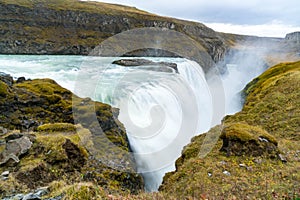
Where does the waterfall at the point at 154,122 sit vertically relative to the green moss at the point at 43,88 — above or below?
below

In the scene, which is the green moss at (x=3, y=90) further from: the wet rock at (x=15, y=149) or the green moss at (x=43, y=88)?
the wet rock at (x=15, y=149)

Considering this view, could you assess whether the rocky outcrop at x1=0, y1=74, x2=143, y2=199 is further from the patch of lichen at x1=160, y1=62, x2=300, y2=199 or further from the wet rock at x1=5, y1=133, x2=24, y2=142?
the patch of lichen at x1=160, y1=62, x2=300, y2=199

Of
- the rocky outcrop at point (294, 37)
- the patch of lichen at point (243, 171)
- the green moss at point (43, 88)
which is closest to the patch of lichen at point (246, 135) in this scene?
the patch of lichen at point (243, 171)

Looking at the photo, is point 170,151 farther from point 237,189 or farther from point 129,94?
point 237,189

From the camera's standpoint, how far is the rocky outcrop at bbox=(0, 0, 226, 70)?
86062mm

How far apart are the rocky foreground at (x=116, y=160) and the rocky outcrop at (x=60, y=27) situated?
7264 cm

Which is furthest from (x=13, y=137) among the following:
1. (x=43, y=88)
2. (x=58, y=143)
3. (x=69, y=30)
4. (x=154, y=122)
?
(x=69, y=30)

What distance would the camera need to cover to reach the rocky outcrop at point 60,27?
282ft

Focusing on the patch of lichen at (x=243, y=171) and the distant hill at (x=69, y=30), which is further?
the distant hill at (x=69, y=30)

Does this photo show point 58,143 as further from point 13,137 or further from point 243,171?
point 243,171

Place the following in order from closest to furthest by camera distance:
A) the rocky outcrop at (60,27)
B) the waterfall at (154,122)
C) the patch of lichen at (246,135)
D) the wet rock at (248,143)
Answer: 1. the wet rock at (248,143)
2. the patch of lichen at (246,135)
3. the waterfall at (154,122)
4. the rocky outcrop at (60,27)

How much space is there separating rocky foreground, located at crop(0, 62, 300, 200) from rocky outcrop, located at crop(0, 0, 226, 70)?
2860 inches

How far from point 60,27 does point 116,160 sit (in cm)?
10150

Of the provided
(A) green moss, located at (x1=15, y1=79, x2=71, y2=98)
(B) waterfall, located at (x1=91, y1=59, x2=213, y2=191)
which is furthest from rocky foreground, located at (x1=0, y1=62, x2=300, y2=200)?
(B) waterfall, located at (x1=91, y1=59, x2=213, y2=191)
